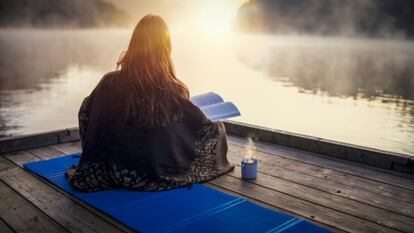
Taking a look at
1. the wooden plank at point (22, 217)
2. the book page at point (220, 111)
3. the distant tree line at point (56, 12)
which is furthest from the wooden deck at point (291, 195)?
the distant tree line at point (56, 12)

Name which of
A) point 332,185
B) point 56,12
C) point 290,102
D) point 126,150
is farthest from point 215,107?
point 56,12

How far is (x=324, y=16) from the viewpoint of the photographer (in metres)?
61.5

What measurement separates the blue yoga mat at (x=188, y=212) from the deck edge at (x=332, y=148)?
Result: 1.31 meters

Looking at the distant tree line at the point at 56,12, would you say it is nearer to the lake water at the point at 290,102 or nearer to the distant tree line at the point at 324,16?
the lake water at the point at 290,102

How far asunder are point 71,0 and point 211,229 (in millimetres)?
62211

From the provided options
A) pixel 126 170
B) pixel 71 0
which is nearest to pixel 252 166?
pixel 126 170

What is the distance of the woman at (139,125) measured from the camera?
294 centimetres

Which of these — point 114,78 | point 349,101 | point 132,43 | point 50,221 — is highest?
point 132,43

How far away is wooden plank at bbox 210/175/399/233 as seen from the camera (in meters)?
2.41

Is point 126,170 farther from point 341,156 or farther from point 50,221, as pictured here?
point 341,156

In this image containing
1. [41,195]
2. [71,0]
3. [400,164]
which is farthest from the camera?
[71,0]

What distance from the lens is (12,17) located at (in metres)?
46.8

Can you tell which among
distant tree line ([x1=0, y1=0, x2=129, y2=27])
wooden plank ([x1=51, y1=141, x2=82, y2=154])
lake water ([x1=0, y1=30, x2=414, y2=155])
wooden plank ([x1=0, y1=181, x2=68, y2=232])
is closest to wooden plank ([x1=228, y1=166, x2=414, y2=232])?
wooden plank ([x1=0, y1=181, x2=68, y2=232])

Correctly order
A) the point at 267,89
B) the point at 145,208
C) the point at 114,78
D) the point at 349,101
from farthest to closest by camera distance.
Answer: the point at 267,89 < the point at 349,101 < the point at 114,78 < the point at 145,208
